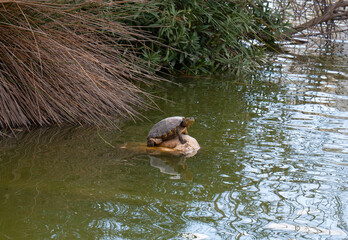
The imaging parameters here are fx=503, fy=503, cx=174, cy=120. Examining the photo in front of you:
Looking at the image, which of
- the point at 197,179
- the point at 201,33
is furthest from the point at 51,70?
the point at 201,33

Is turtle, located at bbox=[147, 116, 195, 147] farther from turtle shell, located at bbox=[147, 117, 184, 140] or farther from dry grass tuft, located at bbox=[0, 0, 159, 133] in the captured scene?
dry grass tuft, located at bbox=[0, 0, 159, 133]

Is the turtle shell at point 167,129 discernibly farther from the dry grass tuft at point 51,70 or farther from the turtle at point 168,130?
the dry grass tuft at point 51,70

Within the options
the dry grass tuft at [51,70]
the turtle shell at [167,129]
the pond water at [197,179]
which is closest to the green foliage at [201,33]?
the pond water at [197,179]

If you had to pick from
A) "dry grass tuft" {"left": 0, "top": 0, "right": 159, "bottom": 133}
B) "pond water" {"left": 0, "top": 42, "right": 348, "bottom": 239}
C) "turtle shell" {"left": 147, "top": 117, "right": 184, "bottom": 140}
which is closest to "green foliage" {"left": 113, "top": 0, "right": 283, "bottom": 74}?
"pond water" {"left": 0, "top": 42, "right": 348, "bottom": 239}

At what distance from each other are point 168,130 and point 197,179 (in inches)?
28.5

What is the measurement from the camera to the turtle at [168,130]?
4.52 metres

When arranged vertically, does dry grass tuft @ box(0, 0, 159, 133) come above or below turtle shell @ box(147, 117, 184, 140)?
above

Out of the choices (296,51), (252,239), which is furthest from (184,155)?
(296,51)

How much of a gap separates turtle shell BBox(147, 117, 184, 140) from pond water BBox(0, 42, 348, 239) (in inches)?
9.8

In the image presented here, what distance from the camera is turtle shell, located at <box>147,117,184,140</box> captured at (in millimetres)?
4520

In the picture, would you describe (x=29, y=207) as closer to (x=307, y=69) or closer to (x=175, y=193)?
(x=175, y=193)

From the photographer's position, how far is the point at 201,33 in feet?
25.6

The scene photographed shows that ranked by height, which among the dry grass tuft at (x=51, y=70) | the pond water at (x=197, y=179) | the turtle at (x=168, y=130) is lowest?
the pond water at (x=197, y=179)

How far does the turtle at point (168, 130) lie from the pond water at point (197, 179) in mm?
221
